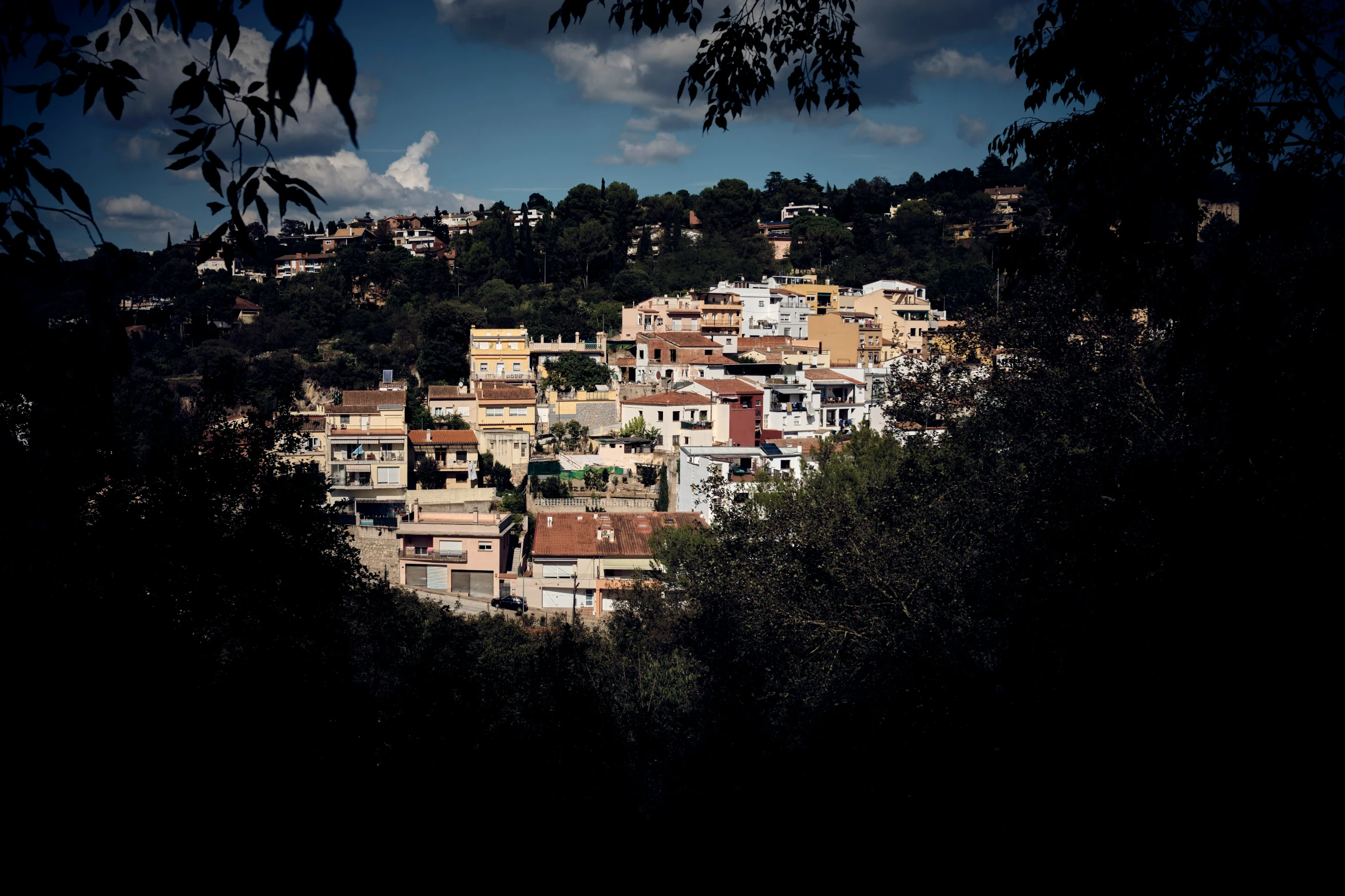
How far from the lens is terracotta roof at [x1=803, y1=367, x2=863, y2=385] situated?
114 ft

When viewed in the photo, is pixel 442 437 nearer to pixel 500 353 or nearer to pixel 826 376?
pixel 500 353

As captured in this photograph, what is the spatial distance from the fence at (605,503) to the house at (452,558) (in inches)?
168

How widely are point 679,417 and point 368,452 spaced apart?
10.3 meters

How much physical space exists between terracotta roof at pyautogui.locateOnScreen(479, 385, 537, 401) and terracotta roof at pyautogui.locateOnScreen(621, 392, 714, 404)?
3.66 meters

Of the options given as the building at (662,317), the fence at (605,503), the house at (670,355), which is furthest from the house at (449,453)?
the building at (662,317)

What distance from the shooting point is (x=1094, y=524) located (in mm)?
6039

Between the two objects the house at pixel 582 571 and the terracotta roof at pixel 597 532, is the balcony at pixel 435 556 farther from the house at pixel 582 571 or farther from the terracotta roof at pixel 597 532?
the terracotta roof at pixel 597 532

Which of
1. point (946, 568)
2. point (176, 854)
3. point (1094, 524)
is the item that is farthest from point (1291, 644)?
point (946, 568)

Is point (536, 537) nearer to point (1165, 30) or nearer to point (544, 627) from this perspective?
point (544, 627)

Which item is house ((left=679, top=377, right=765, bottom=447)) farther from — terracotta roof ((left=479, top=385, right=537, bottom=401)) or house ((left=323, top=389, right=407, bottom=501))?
house ((left=323, top=389, right=407, bottom=501))

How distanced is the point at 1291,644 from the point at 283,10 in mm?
4635

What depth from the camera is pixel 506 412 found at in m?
33.3

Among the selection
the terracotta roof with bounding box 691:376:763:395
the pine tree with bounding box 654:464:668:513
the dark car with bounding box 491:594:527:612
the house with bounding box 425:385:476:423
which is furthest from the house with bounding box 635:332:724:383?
the dark car with bounding box 491:594:527:612

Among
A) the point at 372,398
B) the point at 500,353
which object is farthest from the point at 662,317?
the point at 372,398
